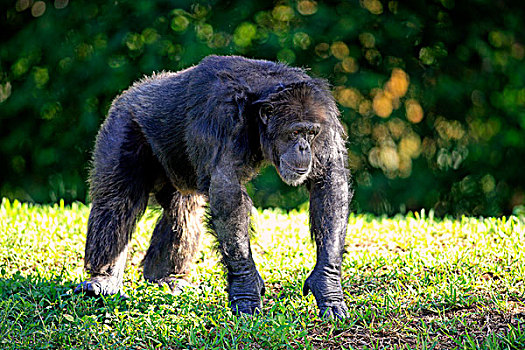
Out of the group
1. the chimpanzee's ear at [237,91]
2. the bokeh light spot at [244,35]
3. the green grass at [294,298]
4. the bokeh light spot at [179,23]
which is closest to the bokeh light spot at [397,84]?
the bokeh light spot at [244,35]

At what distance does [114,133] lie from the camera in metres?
5.55

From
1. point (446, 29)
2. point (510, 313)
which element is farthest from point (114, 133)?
point (446, 29)

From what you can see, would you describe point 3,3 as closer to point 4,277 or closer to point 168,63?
point 168,63

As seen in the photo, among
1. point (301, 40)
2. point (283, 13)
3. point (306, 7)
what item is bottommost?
point (301, 40)

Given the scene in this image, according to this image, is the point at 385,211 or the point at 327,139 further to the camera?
the point at 385,211

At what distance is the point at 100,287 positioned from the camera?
509cm

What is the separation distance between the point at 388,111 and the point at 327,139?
511 cm

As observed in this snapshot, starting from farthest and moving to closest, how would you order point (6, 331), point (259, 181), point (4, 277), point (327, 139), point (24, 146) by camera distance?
point (24, 146) < point (259, 181) < point (4, 277) < point (327, 139) < point (6, 331)

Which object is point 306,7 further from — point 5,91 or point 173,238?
point 173,238

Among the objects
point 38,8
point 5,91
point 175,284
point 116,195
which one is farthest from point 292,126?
point 5,91

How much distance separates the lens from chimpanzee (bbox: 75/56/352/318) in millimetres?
4578

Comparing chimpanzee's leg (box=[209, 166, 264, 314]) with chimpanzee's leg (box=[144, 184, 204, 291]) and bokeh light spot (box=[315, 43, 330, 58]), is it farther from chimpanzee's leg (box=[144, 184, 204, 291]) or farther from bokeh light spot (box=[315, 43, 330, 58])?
bokeh light spot (box=[315, 43, 330, 58])

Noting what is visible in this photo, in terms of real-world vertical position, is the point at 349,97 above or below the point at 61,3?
below

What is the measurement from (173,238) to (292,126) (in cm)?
182
